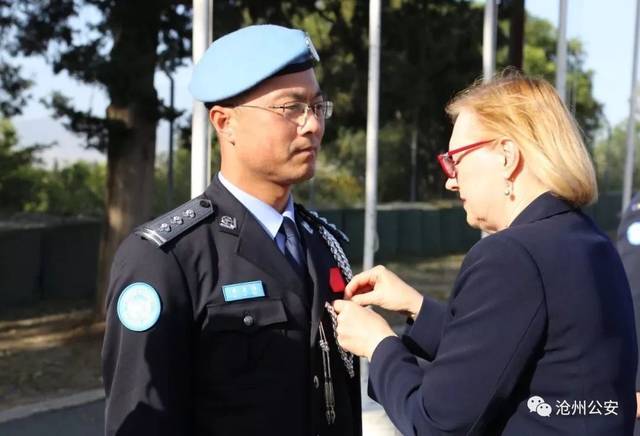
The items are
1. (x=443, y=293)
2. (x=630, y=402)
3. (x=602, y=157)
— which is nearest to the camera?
(x=630, y=402)

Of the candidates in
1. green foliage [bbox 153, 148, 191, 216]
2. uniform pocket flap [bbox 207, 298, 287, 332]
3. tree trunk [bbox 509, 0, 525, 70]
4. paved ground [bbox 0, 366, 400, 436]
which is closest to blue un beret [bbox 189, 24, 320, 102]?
uniform pocket flap [bbox 207, 298, 287, 332]

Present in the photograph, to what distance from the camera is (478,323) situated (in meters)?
1.52

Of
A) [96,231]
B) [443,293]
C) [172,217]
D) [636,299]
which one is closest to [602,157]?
[443,293]

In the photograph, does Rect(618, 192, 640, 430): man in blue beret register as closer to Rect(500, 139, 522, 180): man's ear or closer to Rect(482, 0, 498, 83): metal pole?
Rect(500, 139, 522, 180): man's ear

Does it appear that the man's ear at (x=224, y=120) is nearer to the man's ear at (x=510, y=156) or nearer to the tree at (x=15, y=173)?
the man's ear at (x=510, y=156)

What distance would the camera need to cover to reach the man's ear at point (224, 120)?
1.91 m

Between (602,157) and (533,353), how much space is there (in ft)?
76.8

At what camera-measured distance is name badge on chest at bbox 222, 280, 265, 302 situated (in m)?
1.76

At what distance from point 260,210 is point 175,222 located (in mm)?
212

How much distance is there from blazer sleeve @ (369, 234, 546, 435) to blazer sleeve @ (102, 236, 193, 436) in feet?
1.47

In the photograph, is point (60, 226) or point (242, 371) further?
point (60, 226)

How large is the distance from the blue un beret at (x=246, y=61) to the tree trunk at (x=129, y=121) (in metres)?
6.39

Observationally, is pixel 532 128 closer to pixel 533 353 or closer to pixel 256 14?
pixel 533 353

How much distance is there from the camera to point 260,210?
194 centimetres
